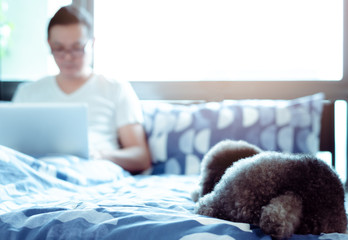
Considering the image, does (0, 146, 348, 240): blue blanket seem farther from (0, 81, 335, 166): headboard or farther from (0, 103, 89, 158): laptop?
(0, 81, 335, 166): headboard

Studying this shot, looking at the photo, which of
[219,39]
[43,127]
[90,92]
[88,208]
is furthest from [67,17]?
[88,208]

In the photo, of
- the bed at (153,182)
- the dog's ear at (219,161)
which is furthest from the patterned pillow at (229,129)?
the dog's ear at (219,161)

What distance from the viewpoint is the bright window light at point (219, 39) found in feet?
7.40

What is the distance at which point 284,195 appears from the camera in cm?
75

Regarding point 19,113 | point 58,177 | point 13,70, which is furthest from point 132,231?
point 13,70

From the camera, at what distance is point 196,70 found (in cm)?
238

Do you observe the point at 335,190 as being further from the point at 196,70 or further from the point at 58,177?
the point at 196,70

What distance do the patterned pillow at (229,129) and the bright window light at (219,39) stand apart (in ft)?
1.54

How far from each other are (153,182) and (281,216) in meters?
0.89

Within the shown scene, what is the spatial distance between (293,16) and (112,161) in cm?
128

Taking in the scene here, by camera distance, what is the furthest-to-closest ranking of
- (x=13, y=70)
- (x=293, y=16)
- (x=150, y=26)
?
(x=13, y=70), (x=150, y=26), (x=293, y=16)

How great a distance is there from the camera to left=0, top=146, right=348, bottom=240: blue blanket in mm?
757

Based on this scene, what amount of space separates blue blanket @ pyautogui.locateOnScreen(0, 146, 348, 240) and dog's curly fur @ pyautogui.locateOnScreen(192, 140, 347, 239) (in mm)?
30

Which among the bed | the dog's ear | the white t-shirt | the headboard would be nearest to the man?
the white t-shirt
